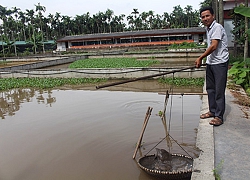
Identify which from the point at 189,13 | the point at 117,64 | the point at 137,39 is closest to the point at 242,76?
the point at 117,64

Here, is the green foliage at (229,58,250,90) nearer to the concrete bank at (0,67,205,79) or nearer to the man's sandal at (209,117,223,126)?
the concrete bank at (0,67,205,79)

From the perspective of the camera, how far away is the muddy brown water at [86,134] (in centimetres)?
403

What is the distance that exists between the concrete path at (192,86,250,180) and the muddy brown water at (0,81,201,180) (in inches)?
32.3

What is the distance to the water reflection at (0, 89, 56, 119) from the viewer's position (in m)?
8.49

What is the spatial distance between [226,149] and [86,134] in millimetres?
3294

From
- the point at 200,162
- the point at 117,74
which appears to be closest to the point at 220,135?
the point at 200,162

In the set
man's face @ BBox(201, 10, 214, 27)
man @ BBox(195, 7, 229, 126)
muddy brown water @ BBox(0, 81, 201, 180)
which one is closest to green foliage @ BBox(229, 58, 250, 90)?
muddy brown water @ BBox(0, 81, 201, 180)

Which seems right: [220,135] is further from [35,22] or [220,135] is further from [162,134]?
[35,22]

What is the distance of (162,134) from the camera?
518 centimetres

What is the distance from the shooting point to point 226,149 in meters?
3.10

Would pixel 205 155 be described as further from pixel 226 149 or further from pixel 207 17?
pixel 207 17

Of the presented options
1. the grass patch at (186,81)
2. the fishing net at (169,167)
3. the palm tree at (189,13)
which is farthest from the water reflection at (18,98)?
the palm tree at (189,13)

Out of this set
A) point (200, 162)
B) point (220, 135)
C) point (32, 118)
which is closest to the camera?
point (200, 162)

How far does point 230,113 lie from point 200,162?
209cm
